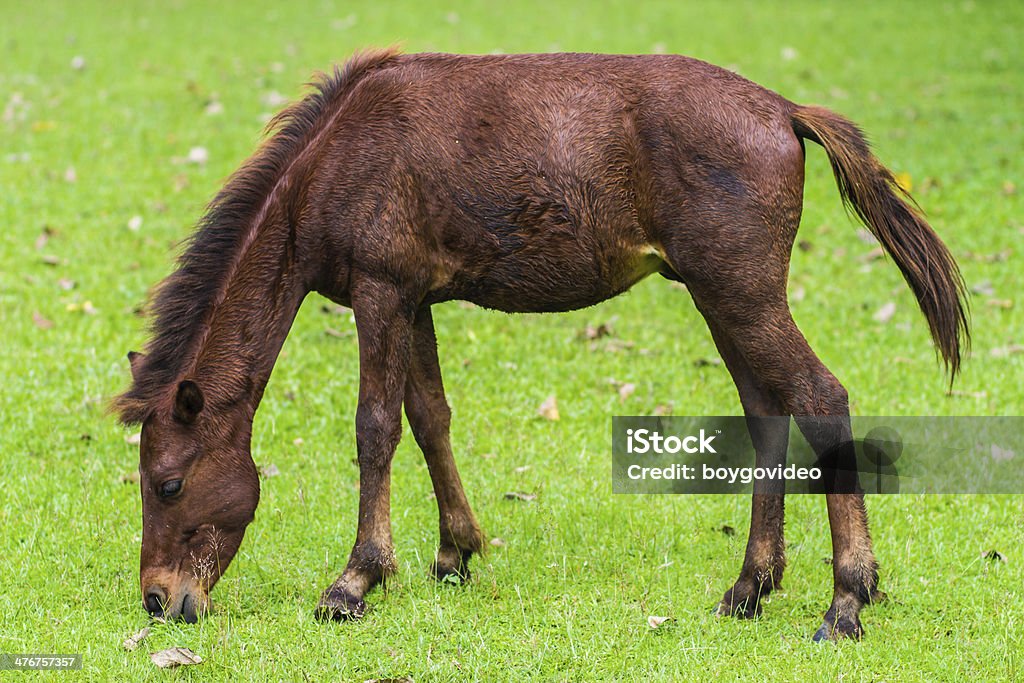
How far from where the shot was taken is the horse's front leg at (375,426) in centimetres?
532

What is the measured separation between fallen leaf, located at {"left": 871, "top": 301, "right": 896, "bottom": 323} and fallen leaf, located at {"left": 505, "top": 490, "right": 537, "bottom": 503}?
395 cm

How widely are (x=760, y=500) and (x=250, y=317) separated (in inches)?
97.1

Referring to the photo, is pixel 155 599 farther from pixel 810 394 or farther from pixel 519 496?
pixel 810 394

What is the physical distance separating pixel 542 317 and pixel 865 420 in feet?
9.25

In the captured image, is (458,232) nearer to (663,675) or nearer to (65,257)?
(663,675)

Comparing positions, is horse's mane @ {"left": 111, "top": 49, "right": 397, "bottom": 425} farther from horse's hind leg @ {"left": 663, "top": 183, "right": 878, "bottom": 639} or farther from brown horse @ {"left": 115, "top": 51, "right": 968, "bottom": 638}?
horse's hind leg @ {"left": 663, "top": 183, "right": 878, "bottom": 639}

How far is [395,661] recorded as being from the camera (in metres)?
5.04

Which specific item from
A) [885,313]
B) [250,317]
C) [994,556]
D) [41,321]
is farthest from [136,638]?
[885,313]

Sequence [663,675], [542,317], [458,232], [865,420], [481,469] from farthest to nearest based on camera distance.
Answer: [542,317] < [865,420] < [481,469] < [458,232] < [663,675]

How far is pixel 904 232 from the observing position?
545cm

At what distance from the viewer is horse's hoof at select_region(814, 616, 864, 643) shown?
5223 mm

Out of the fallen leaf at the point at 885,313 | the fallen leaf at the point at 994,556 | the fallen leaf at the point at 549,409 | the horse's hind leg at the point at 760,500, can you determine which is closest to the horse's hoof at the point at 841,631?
the horse's hind leg at the point at 760,500

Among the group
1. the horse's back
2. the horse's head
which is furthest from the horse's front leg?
the horse's head

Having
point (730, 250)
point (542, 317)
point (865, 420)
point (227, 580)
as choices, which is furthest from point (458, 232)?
point (542, 317)
